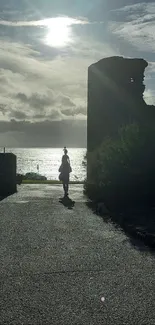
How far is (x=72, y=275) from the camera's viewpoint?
7098 millimetres

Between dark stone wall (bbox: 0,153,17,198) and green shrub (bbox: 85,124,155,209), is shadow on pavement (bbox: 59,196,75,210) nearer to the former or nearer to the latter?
green shrub (bbox: 85,124,155,209)

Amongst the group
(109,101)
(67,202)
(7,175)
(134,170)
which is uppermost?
(109,101)

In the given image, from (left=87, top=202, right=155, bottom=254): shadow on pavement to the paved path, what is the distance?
27cm

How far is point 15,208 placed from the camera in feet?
50.5

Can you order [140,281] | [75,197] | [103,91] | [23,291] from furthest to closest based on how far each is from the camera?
[103,91]
[75,197]
[140,281]
[23,291]

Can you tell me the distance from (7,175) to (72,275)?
633 inches

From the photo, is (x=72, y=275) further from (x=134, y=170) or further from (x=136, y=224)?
(x=134, y=170)

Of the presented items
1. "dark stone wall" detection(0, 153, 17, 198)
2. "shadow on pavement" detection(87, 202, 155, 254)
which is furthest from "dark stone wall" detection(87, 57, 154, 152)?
"shadow on pavement" detection(87, 202, 155, 254)

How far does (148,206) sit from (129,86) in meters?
16.1

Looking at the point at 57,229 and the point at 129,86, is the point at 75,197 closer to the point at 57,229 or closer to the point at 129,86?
the point at 57,229

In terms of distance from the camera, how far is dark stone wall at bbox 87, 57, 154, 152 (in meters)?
29.4

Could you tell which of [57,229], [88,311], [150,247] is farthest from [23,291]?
[57,229]

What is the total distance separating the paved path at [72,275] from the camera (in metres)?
5.43

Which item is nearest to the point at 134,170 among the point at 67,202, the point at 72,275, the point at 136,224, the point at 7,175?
the point at 67,202
